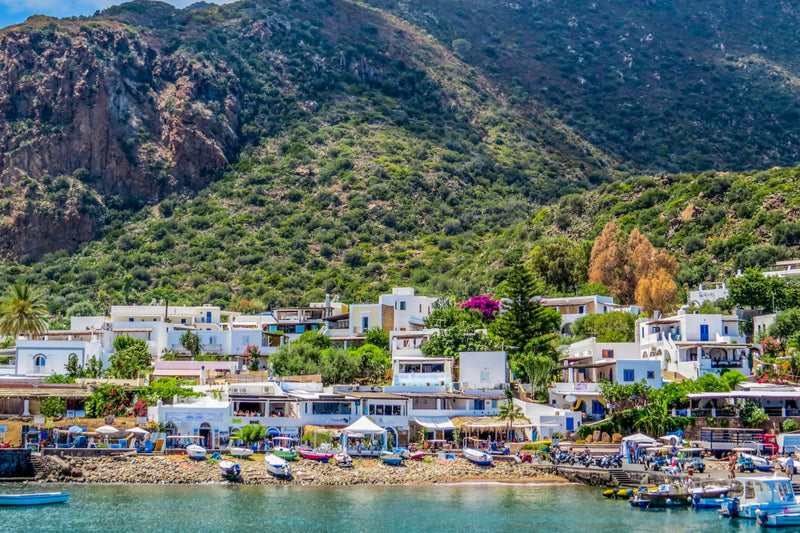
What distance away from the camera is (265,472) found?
184 feet

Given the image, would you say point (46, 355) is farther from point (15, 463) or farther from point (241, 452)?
point (241, 452)

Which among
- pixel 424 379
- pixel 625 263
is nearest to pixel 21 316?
pixel 424 379

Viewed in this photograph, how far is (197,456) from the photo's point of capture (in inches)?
2307

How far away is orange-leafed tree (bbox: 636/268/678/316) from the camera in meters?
82.0

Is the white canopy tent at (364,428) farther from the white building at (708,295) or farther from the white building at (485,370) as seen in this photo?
the white building at (708,295)

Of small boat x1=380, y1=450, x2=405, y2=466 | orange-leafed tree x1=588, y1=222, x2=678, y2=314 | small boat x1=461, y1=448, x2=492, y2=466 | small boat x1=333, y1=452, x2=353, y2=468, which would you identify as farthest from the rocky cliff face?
small boat x1=461, y1=448, x2=492, y2=466

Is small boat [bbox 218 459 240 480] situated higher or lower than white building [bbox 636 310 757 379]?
lower

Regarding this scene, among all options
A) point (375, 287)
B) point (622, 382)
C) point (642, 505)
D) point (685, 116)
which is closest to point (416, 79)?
point (685, 116)

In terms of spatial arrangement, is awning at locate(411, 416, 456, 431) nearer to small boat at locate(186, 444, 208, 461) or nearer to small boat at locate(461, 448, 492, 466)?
small boat at locate(461, 448, 492, 466)

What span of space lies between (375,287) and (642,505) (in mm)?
64302

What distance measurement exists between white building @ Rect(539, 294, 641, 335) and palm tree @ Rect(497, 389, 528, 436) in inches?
693

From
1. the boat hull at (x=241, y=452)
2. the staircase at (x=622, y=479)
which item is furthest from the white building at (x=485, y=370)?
the boat hull at (x=241, y=452)

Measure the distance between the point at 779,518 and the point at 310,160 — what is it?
108 m

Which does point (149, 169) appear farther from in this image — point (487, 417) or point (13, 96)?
point (487, 417)
